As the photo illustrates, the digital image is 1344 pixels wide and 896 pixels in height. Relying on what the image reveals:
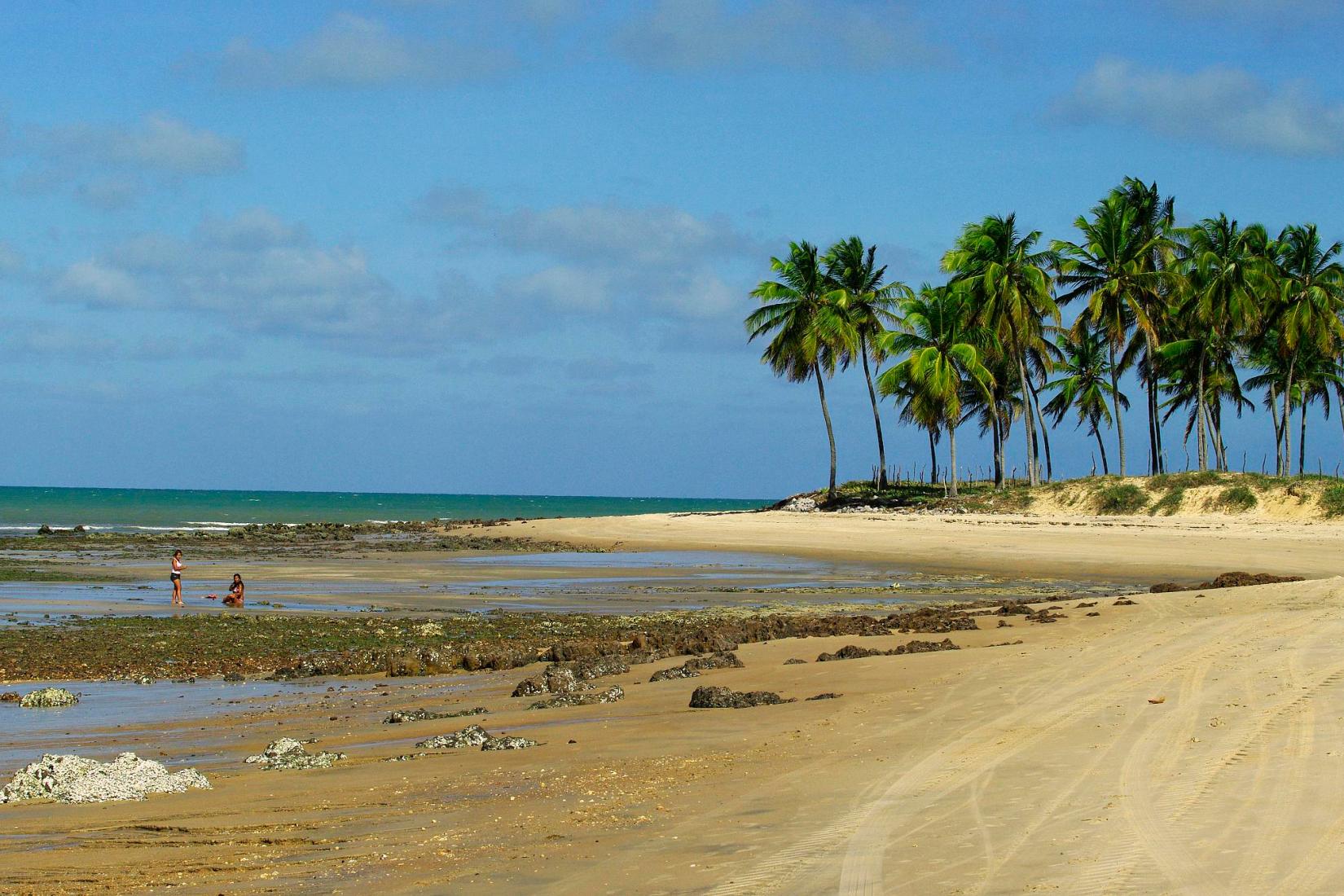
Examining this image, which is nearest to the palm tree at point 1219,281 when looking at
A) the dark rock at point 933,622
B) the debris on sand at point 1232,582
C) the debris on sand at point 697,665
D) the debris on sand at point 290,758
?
the debris on sand at point 1232,582

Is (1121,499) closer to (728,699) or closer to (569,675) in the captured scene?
(569,675)

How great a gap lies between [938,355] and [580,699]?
4578 centimetres

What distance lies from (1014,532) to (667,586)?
16.1 metres

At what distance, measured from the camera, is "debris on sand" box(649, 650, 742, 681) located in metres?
12.2

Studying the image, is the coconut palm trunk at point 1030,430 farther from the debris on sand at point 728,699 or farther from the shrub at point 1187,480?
the debris on sand at point 728,699

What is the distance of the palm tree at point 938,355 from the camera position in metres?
53.8

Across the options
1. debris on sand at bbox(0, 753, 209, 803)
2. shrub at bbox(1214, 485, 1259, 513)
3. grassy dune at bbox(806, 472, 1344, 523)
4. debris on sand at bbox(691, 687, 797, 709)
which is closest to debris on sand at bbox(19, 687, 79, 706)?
debris on sand at bbox(0, 753, 209, 803)

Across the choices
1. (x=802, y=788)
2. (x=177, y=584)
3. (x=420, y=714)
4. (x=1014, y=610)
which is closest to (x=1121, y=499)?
(x=1014, y=610)

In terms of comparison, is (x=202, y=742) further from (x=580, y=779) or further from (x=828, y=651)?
(x=828, y=651)

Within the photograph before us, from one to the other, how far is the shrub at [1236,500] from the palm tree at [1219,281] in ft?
29.5

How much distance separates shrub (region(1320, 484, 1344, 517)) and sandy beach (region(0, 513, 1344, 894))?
29.0m

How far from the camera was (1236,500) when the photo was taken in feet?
133

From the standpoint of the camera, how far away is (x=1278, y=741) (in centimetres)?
740

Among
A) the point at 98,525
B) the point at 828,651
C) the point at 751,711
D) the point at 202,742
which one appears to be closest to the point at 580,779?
the point at 751,711
